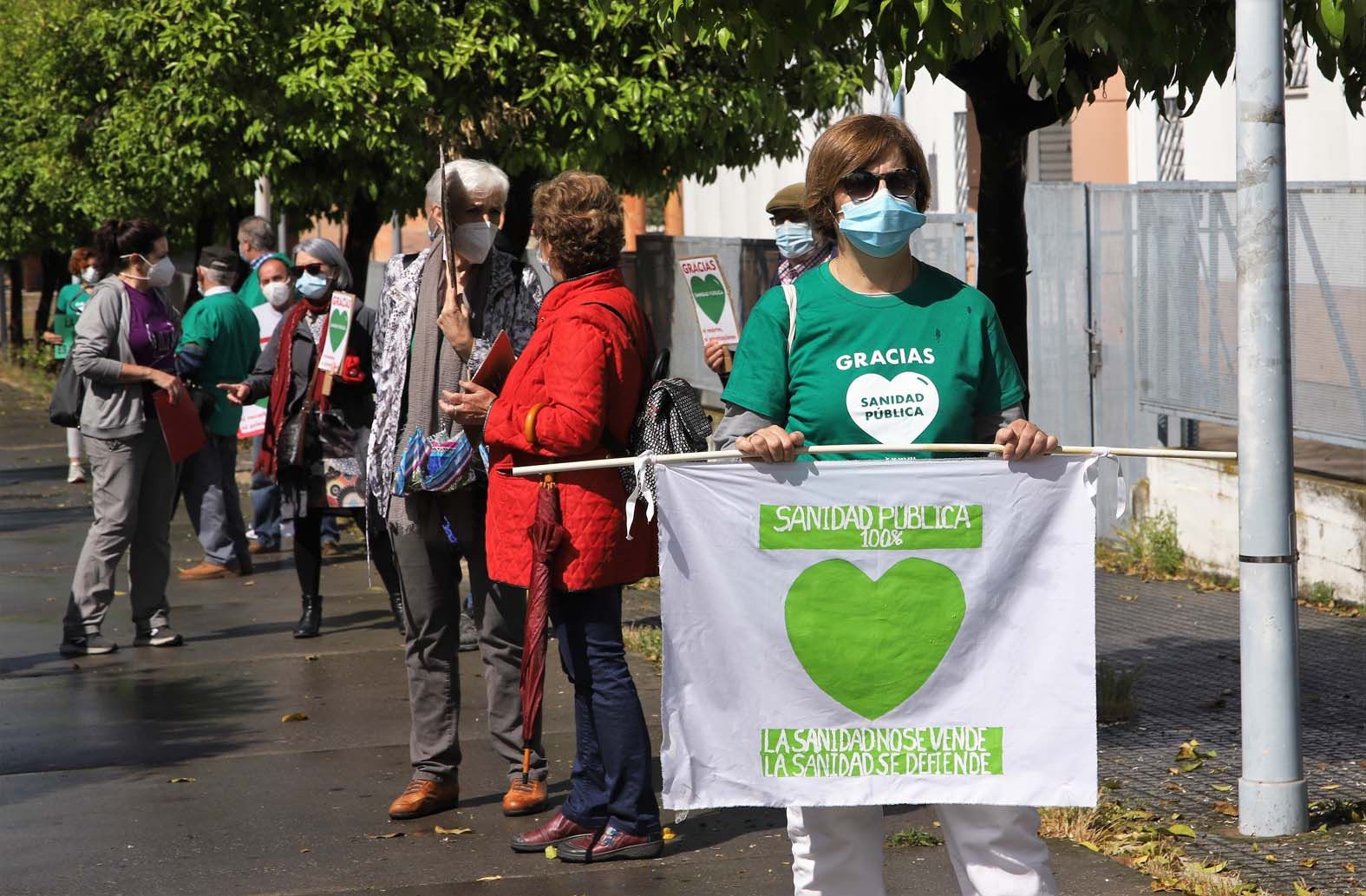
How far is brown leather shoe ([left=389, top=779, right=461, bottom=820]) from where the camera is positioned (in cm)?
607

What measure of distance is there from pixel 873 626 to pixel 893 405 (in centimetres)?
48

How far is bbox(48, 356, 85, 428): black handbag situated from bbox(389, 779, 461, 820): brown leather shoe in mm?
4041

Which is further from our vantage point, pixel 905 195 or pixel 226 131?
pixel 226 131

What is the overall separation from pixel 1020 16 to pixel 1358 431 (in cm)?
455

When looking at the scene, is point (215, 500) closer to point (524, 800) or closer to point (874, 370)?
point (524, 800)

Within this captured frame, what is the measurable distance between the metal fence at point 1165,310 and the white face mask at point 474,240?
437 centimetres

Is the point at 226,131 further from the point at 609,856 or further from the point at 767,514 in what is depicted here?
the point at 767,514

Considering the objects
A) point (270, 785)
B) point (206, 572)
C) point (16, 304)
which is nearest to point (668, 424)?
point (270, 785)

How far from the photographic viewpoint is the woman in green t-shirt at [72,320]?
53.6 feet

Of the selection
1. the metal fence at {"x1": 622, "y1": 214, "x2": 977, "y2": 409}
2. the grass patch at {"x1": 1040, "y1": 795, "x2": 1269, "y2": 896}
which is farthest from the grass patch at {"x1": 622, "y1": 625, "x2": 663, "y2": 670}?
the metal fence at {"x1": 622, "y1": 214, "x2": 977, "y2": 409}

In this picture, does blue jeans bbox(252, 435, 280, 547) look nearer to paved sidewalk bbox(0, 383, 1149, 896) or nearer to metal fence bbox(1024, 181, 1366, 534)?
paved sidewalk bbox(0, 383, 1149, 896)

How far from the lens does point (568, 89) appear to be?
1170cm

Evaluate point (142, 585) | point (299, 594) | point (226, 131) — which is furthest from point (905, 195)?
point (226, 131)

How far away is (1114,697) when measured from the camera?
22.8 ft
